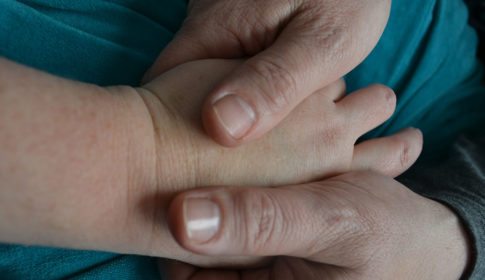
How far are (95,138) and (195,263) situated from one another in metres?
0.27

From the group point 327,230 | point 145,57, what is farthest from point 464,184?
point 145,57

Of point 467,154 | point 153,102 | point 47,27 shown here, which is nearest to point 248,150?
point 153,102

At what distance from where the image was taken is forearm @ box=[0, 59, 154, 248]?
468 millimetres

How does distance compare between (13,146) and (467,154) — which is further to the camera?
(467,154)

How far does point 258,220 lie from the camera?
0.53m

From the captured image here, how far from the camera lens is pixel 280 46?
62 centimetres

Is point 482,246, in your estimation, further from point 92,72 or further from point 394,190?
point 92,72

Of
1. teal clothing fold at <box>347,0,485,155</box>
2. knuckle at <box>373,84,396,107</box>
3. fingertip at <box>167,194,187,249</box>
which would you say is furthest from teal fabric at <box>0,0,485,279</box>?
fingertip at <box>167,194,187,249</box>

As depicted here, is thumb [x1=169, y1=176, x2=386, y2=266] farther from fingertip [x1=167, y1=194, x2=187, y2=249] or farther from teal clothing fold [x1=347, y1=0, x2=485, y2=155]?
teal clothing fold [x1=347, y1=0, x2=485, y2=155]

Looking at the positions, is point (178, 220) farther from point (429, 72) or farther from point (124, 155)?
point (429, 72)

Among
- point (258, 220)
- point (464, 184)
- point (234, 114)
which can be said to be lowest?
point (464, 184)

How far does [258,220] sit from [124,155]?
18 centimetres

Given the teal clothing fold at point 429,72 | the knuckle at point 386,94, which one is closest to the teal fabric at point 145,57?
the teal clothing fold at point 429,72

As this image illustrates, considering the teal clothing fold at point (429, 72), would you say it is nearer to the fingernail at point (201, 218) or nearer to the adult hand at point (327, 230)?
the adult hand at point (327, 230)
